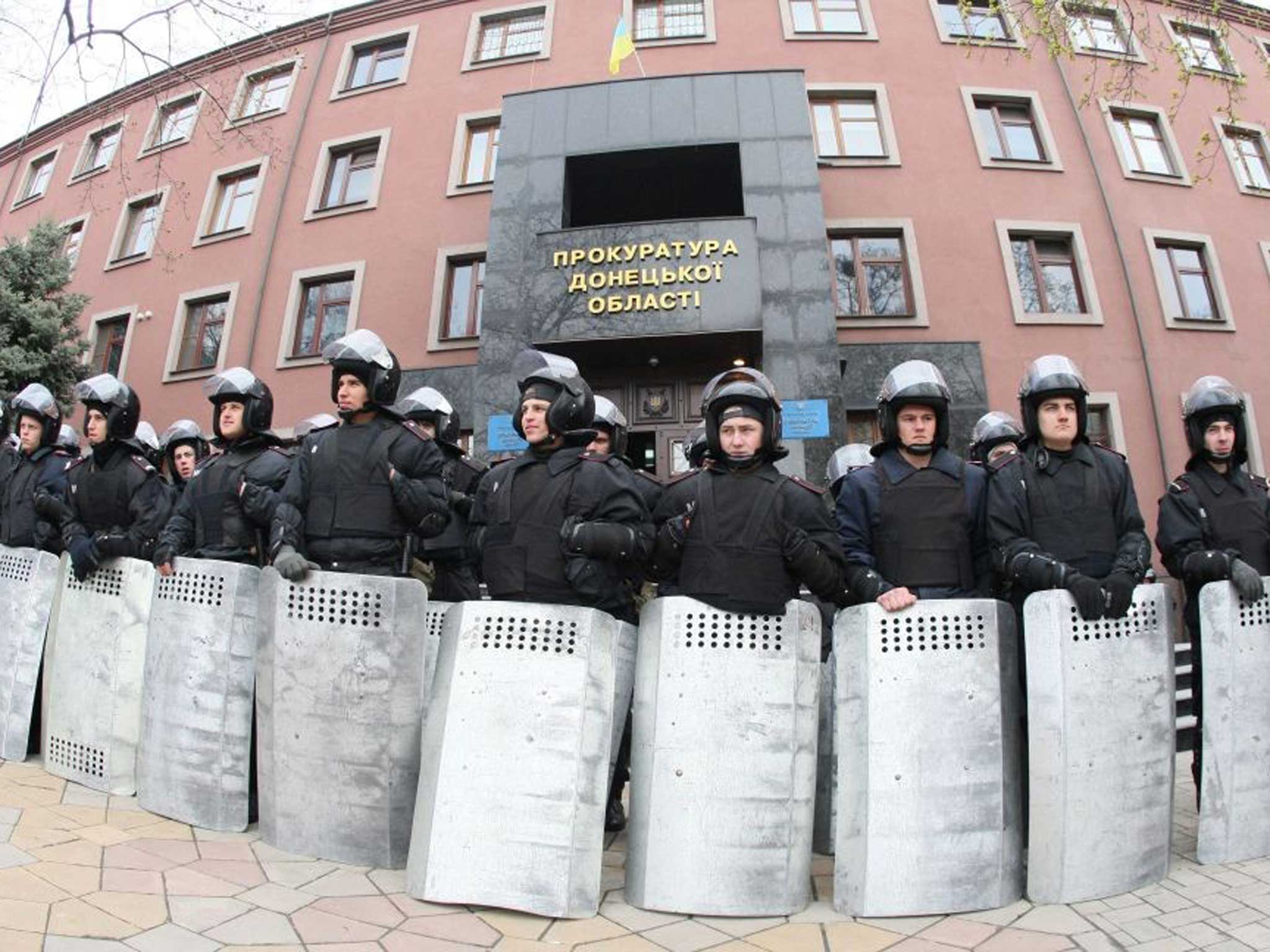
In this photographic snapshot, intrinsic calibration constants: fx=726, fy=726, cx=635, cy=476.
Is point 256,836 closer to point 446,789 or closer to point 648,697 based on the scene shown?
point 446,789

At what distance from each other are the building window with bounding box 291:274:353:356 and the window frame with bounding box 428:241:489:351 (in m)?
2.01

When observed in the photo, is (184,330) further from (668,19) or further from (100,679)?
(100,679)

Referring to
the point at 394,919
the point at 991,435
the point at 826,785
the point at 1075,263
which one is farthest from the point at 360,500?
the point at 1075,263

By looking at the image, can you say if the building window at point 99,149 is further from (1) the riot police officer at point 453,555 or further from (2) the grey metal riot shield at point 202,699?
(2) the grey metal riot shield at point 202,699

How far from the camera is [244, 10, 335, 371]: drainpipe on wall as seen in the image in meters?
15.2

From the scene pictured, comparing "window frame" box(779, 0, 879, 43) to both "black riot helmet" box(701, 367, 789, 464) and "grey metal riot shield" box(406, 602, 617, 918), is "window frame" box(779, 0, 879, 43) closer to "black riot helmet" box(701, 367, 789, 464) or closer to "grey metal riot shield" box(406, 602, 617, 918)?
"black riot helmet" box(701, 367, 789, 464)

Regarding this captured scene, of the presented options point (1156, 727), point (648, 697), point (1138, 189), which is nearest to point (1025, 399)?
point (1156, 727)

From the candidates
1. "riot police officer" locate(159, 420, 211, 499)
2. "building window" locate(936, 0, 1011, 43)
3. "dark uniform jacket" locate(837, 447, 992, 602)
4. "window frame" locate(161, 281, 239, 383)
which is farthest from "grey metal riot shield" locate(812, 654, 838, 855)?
"building window" locate(936, 0, 1011, 43)

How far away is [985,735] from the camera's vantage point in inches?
115

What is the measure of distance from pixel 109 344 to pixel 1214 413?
20.6 metres

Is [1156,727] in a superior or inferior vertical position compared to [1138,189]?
inferior

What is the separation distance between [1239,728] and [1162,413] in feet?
39.4

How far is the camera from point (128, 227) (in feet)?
58.6

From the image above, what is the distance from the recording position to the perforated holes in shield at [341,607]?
10.6ft
